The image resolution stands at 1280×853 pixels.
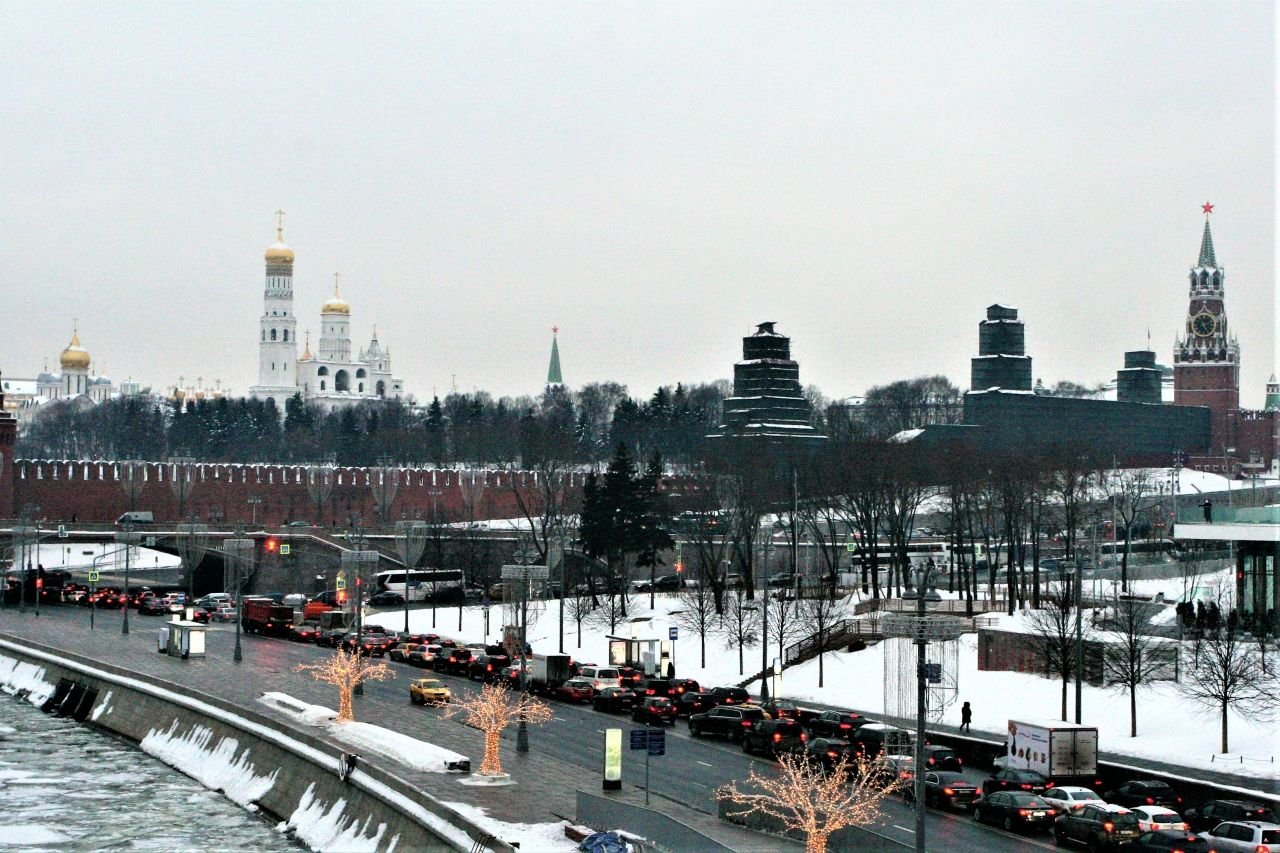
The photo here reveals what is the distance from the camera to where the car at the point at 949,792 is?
3041cm

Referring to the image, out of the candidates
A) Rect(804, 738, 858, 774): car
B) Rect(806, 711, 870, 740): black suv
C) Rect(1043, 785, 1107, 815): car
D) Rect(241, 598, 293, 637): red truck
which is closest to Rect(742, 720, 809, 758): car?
Rect(806, 711, 870, 740): black suv

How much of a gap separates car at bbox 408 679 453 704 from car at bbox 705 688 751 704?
19.7ft

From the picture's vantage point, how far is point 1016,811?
94.3 ft

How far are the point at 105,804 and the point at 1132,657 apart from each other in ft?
66.1

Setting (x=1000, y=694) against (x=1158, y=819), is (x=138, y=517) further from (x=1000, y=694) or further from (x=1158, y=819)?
(x=1158, y=819)

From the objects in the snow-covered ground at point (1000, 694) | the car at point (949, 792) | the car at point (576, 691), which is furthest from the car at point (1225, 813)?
the car at point (576, 691)

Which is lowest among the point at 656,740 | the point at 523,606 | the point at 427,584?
the point at 427,584

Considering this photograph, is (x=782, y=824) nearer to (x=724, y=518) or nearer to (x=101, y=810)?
(x=101, y=810)

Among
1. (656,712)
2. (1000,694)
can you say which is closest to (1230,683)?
(1000,694)

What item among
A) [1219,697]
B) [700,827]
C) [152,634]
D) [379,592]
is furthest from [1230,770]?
[379,592]

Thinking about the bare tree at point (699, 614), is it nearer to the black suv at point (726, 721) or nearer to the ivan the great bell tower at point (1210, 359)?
the black suv at point (726, 721)

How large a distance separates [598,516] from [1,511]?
39051 millimetres

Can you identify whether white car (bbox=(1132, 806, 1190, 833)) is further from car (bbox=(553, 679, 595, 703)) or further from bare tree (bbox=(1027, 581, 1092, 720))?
car (bbox=(553, 679, 595, 703))

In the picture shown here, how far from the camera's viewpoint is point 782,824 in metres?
27.6
